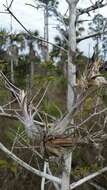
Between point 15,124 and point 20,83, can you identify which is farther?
point 20,83

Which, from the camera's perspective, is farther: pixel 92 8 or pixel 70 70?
pixel 92 8

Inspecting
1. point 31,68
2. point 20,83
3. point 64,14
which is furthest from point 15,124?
point 31,68

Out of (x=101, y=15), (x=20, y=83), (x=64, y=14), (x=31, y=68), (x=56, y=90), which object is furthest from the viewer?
(x=31, y=68)

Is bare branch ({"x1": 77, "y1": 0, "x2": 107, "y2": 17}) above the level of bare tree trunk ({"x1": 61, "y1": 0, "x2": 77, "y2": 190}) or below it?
above

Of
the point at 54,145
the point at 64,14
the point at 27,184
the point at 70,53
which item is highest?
the point at 64,14

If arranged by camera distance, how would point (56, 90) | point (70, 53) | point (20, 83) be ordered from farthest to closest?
point (20, 83) < point (56, 90) < point (70, 53)

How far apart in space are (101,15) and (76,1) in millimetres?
1640

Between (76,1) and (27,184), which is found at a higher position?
(76,1)

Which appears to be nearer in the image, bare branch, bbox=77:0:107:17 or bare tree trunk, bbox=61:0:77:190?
bare tree trunk, bbox=61:0:77:190

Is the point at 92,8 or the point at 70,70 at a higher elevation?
the point at 92,8

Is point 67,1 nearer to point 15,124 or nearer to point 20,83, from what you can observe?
point 15,124

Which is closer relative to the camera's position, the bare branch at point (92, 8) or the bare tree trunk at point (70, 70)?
the bare tree trunk at point (70, 70)

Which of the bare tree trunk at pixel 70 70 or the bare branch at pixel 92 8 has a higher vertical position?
the bare branch at pixel 92 8

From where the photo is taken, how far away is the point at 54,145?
17.9 feet
